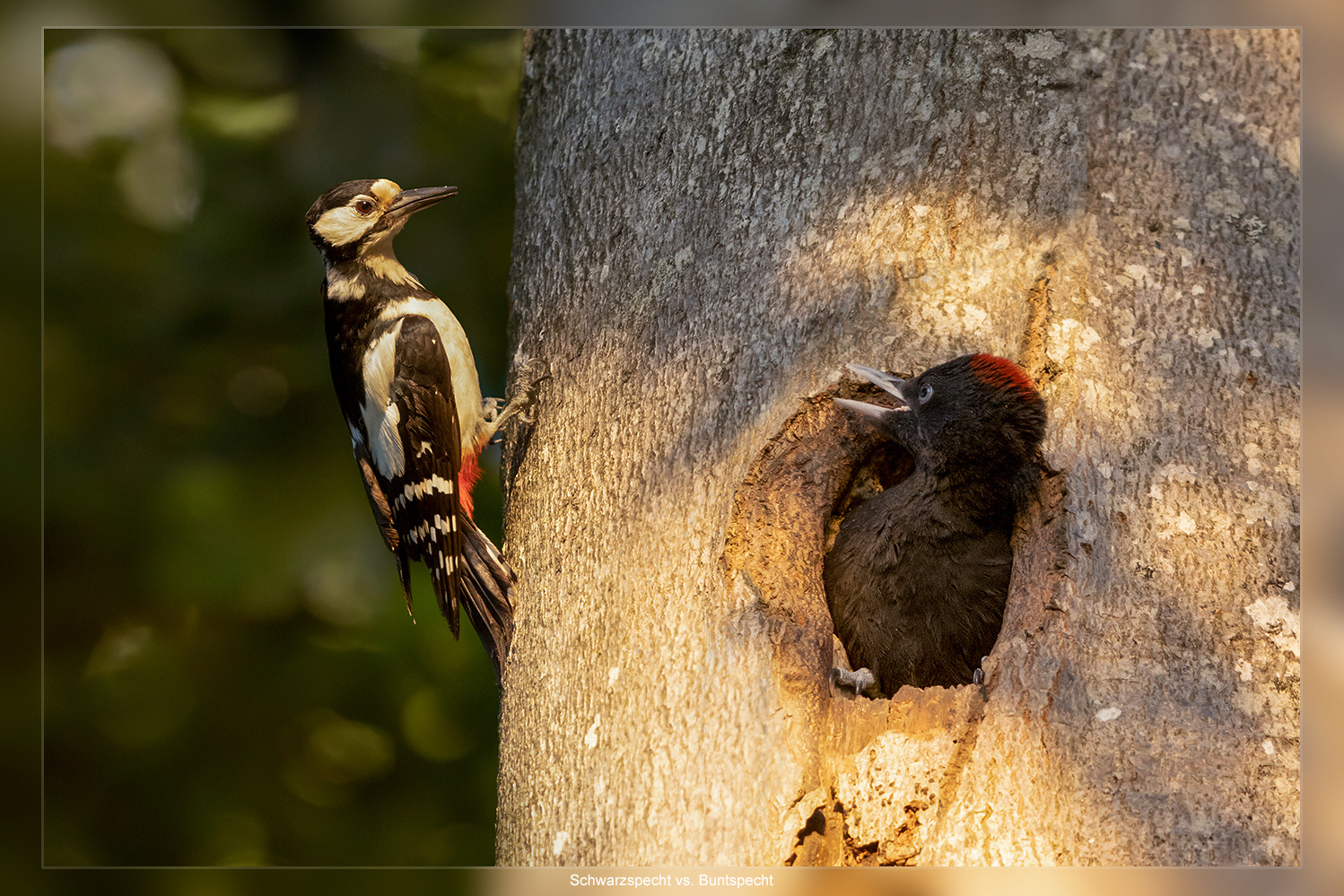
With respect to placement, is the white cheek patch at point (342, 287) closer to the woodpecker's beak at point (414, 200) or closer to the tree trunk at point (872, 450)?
the woodpecker's beak at point (414, 200)

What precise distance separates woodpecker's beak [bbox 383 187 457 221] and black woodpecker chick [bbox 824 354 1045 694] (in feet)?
4.64

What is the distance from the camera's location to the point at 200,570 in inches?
99.0

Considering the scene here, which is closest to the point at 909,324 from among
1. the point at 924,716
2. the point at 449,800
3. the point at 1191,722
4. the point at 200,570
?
the point at 924,716

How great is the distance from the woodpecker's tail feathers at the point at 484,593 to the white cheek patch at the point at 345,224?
0.82 meters

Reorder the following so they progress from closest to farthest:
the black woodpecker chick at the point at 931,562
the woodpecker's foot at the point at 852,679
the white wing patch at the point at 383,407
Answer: the woodpecker's foot at the point at 852,679 < the black woodpecker chick at the point at 931,562 < the white wing patch at the point at 383,407

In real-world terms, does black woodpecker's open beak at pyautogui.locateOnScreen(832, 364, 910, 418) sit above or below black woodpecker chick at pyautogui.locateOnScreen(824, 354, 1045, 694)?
above

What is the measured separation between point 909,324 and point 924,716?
68 cm

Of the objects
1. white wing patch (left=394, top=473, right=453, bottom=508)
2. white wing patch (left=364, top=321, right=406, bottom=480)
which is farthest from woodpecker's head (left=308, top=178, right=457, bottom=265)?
white wing patch (left=394, top=473, right=453, bottom=508)

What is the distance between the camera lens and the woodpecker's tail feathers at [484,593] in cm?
191

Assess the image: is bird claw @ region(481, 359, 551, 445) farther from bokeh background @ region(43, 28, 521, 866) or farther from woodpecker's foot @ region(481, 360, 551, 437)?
bokeh background @ region(43, 28, 521, 866)

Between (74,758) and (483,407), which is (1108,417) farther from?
(74,758)

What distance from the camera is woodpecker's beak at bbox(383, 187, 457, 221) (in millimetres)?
2338

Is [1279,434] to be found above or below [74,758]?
above

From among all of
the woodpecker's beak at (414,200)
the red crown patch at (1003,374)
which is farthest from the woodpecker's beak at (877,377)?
the woodpecker's beak at (414,200)
